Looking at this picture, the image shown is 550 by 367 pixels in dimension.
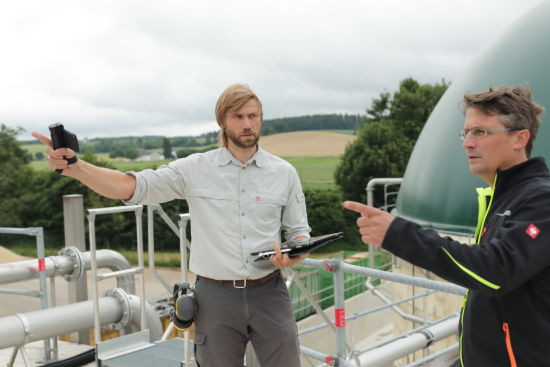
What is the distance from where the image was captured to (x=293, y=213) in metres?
3.17

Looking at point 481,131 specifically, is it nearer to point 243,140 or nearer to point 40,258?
point 243,140

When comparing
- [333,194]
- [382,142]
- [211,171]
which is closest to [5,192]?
[333,194]

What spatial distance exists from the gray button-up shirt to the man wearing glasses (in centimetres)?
110

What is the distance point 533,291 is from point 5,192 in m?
46.3

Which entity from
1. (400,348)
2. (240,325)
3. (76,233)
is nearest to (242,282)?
(240,325)

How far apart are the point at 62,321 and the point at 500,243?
556cm

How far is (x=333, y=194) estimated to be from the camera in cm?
4447

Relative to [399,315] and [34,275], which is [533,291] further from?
[399,315]

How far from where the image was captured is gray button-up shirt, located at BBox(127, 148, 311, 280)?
2977 mm

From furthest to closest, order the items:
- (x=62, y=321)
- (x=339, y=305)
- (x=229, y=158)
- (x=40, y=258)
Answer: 1. (x=40, y=258)
2. (x=62, y=321)
3. (x=339, y=305)
4. (x=229, y=158)

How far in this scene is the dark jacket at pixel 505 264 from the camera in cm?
182

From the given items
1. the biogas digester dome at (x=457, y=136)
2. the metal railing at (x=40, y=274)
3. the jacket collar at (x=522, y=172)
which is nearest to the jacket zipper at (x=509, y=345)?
the jacket collar at (x=522, y=172)

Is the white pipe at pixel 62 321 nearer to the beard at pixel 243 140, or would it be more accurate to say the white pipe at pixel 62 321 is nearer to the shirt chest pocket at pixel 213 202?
the shirt chest pocket at pixel 213 202

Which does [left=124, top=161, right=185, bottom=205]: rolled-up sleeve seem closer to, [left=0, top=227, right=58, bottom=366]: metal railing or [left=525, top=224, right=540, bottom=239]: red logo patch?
[left=525, top=224, right=540, bottom=239]: red logo patch
